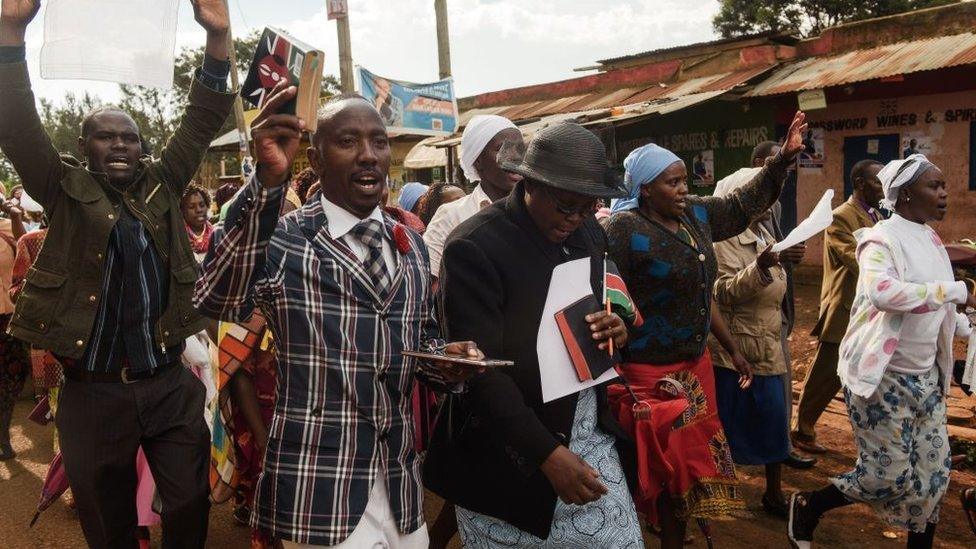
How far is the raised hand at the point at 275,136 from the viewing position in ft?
6.28

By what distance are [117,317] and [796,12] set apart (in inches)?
1165

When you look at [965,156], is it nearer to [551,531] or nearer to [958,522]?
[958,522]

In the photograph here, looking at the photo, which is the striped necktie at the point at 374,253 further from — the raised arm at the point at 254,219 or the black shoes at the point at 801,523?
the black shoes at the point at 801,523

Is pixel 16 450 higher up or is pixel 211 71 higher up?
pixel 211 71

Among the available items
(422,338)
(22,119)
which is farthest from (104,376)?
(422,338)

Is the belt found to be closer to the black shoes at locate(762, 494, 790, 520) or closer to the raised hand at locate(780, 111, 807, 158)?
the raised hand at locate(780, 111, 807, 158)

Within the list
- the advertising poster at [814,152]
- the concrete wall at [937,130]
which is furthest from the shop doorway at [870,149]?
the advertising poster at [814,152]

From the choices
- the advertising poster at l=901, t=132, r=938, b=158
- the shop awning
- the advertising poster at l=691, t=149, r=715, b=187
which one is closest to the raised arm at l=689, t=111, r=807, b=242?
the advertising poster at l=901, t=132, r=938, b=158

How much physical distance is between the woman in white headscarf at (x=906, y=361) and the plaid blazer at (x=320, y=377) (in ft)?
7.73

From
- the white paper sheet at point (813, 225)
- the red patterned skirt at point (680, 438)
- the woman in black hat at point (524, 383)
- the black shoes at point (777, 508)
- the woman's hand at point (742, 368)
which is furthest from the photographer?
the black shoes at point (777, 508)

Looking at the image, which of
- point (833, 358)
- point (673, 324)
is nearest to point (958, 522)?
point (833, 358)

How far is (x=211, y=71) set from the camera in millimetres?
2896

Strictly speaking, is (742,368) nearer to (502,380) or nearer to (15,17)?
(502,380)

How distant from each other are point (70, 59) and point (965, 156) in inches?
463
